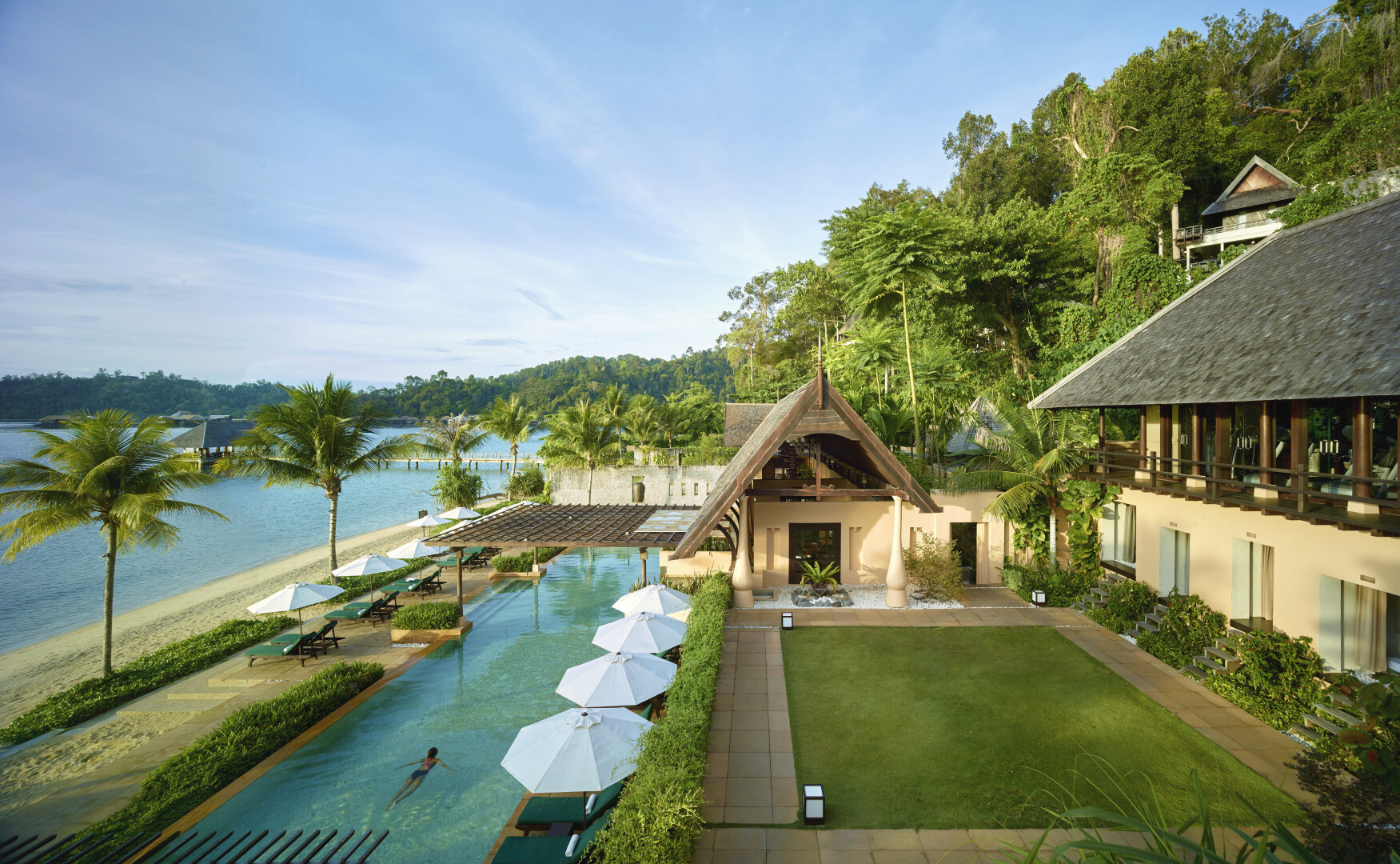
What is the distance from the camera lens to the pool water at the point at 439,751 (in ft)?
25.6

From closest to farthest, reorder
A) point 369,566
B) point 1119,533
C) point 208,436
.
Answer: point 1119,533, point 369,566, point 208,436

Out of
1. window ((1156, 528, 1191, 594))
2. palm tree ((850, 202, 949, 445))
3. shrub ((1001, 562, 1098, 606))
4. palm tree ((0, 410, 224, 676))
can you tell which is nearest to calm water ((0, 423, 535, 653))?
palm tree ((0, 410, 224, 676))

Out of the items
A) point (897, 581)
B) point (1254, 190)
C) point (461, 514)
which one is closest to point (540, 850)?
point (897, 581)

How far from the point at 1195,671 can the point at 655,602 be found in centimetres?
955

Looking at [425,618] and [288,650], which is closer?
[288,650]

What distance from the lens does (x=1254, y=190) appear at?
91.1ft

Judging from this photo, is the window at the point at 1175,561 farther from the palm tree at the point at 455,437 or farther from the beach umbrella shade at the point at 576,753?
the palm tree at the point at 455,437

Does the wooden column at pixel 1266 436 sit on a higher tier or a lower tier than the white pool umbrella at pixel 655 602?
higher

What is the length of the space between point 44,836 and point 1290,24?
57.8 meters

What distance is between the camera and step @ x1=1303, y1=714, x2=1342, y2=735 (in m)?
7.54

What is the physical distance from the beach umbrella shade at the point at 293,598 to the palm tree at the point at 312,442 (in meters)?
6.05

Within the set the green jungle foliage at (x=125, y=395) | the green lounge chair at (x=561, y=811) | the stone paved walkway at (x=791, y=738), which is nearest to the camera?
the stone paved walkway at (x=791, y=738)

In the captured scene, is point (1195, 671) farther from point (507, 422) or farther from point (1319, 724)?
point (507, 422)

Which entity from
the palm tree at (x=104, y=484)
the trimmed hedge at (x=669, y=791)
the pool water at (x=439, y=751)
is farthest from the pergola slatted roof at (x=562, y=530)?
the palm tree at (x=104, y=484)
